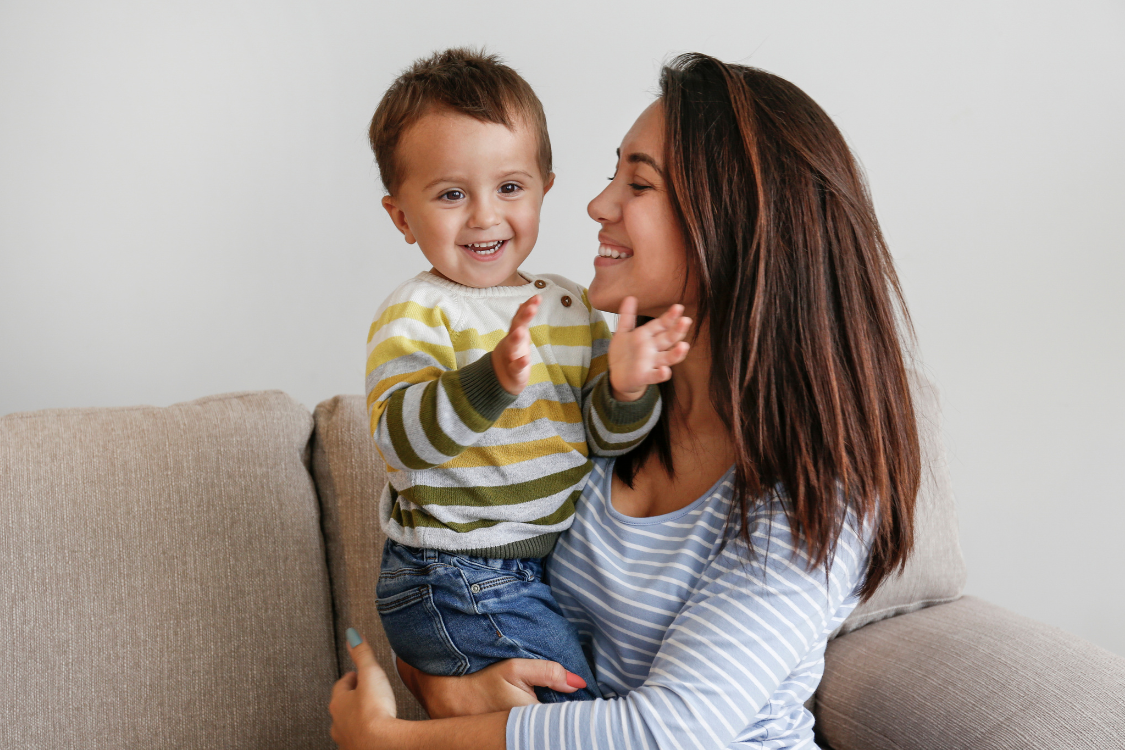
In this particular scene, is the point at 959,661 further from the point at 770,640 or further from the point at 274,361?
the point at 274,361

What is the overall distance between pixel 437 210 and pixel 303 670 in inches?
36.6

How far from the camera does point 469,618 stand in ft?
3.47

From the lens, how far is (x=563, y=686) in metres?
1.04

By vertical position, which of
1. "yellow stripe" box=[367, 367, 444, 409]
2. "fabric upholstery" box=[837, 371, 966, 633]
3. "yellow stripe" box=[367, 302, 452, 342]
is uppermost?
"yellow stripe" box=[367, 302, 452, 342]

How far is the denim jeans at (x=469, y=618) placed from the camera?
105 centimetres

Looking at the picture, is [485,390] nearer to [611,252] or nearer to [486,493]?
Result: [486,493]

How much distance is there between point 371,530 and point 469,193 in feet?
2.59

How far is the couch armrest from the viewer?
122 cm

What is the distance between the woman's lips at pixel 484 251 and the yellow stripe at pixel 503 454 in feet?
0.86

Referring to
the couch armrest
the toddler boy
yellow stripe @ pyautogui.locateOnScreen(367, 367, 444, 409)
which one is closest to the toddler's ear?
the toddler boy

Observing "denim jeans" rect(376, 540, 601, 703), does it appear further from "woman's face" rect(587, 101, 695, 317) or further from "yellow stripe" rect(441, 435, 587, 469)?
"woman's face" rect(587, 101, 695, 317)

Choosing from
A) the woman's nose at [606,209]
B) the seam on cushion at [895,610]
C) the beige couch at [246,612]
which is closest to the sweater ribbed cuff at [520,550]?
the woman's nose at [606,209]

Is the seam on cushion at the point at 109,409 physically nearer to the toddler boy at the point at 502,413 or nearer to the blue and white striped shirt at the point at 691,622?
the toddler boy at the point at 502,413

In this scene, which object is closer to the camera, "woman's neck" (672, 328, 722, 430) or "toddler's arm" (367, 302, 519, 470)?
"toddler's arm" (367, 302, 519, 470)
